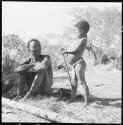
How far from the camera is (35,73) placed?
7844 millimetres

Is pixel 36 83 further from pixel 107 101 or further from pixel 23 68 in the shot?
pixel 107 101

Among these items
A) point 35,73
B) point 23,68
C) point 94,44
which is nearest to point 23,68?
point 23,68

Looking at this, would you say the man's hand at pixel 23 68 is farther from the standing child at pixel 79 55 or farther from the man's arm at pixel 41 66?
the standing child at pixel 79 55

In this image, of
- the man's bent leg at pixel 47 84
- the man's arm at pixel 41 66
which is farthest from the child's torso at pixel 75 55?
the man's bent leg at pixel 47 84

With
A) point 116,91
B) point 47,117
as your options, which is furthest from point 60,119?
point 116,91

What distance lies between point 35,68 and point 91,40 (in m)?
11.8

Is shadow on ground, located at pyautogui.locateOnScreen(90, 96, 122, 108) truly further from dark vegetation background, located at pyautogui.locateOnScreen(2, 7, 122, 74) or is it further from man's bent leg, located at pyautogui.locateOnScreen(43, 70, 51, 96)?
dark vegetation background, located at pyautogui.locateOnScreen(2, 7, 122, 74)

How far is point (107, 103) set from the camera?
748cm

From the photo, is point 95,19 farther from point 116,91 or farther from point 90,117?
point 90,117

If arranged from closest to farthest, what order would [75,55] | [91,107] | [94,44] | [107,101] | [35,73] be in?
[91,107], [75,55], [107,101], [35,73], [94,44]

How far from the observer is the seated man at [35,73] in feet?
24.9

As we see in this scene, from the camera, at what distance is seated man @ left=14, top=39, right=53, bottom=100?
759 centimetres

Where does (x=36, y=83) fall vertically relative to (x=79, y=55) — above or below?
below

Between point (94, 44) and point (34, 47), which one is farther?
point (94, 44)
